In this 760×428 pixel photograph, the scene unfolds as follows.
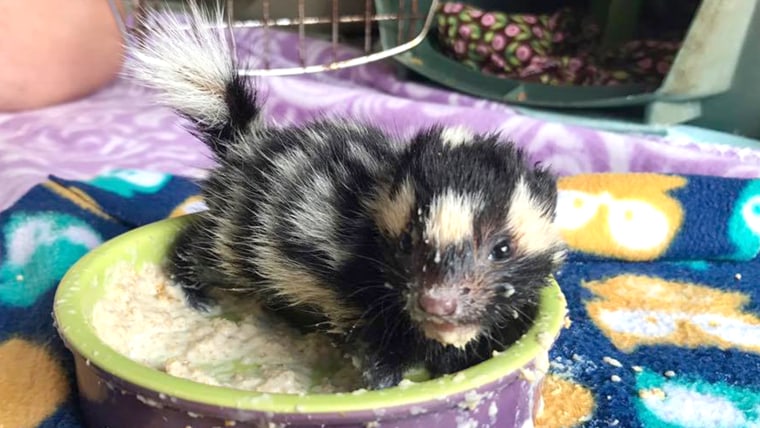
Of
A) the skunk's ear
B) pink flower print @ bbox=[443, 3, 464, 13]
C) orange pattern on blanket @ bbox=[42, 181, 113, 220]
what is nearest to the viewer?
the skunk's ear

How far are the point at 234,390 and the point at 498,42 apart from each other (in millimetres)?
A: 1478

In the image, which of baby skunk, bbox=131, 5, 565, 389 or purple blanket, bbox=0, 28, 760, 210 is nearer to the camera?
baby skunk, bbox=131, 5, 565, 389

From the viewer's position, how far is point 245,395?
63 centimetres

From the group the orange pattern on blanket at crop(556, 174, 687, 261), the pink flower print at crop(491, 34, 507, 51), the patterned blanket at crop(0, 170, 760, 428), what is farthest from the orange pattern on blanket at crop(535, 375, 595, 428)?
the pink flower print at crop(491, 34, 507, 51)

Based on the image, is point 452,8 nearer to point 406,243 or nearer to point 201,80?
point 201,80

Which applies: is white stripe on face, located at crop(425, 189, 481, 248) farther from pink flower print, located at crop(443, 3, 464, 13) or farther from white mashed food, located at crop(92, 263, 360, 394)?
pink flower print, located at crop(443, 3, 464, 13)

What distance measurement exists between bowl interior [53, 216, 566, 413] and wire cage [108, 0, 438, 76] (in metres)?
0.86

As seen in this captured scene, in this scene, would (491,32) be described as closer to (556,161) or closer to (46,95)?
(556,161)

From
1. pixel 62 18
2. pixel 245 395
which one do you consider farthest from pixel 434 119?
pixel 245 395

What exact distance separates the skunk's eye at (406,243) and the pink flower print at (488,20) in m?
1.35

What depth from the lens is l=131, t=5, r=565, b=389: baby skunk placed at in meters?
0.71

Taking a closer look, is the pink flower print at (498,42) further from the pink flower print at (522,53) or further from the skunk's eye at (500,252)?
the skunk's eye at (500,252)

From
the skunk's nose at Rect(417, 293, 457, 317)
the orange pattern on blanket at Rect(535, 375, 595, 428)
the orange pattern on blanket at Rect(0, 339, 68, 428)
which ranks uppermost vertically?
the skunk's nose at Rect(417, 293, 457, 317)

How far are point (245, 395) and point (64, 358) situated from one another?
0.36 meters
